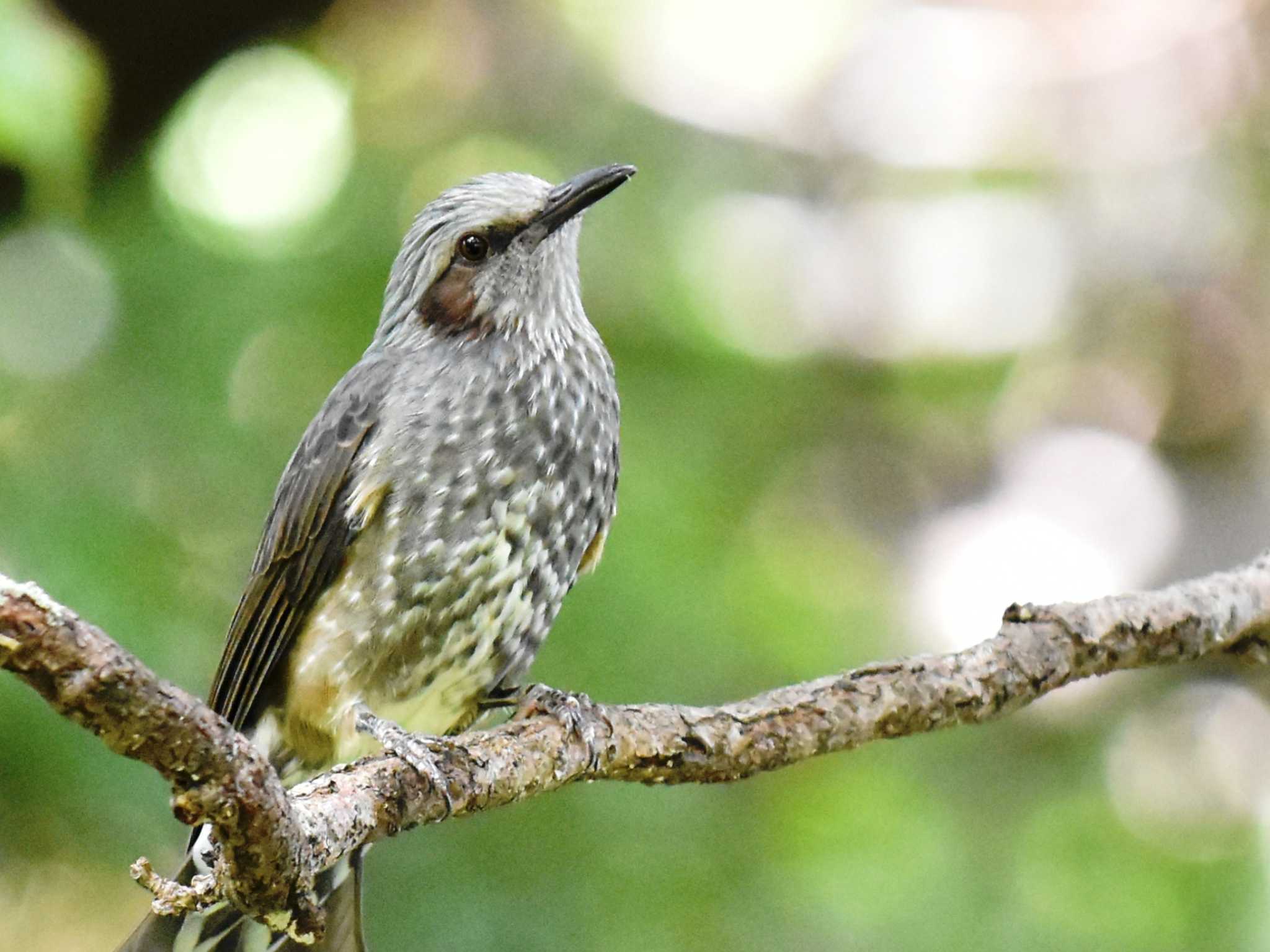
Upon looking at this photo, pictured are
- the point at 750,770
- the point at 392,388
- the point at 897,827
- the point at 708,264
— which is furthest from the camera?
the point at 708,264

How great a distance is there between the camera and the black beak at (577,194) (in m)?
3.76

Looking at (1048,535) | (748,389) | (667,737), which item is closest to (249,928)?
(667,737)

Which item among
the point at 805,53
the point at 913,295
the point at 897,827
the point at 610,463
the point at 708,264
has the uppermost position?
the point at 805,53

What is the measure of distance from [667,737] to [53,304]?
224cm

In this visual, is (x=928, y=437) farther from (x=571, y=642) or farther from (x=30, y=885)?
(x=30, y=885)

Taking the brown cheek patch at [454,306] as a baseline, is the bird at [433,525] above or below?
below

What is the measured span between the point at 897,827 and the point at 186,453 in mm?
2435

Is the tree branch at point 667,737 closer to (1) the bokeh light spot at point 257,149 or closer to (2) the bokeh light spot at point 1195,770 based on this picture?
(2) the bokeh light spot at point 1195,770

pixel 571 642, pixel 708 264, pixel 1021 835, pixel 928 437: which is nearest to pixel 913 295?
pixel 928 437

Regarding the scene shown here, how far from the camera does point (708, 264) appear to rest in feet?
17.0

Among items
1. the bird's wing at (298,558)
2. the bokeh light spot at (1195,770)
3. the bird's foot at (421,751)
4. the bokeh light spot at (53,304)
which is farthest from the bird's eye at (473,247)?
the bokeh light spot at (1195,770)

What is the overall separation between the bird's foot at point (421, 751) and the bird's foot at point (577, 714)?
1.01 feet

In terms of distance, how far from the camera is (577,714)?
327 centimetres

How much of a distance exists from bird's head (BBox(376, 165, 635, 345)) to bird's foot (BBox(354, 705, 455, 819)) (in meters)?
1.18
